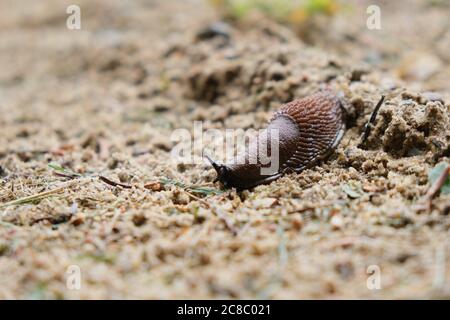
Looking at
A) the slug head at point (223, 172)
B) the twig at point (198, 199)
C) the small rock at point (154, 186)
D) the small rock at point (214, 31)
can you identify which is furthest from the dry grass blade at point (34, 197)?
the small rock at point (214, 31)

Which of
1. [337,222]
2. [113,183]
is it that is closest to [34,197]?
[113,183]

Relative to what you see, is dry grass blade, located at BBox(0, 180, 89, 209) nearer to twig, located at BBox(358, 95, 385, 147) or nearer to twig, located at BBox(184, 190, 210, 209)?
twig, located at BBox(184, 190, 210, 209)

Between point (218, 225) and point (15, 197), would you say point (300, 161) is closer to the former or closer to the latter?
point (218, 225)

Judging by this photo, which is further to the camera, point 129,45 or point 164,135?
point 129,45

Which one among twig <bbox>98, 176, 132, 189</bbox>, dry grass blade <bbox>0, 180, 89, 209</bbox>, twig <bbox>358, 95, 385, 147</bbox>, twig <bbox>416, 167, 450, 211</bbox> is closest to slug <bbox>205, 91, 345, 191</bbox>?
twig <bbox>358, 95, 385, 147</bbox>

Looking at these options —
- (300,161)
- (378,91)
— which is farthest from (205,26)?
(300,161)

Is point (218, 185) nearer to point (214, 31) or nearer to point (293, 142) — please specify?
point (293, 142)

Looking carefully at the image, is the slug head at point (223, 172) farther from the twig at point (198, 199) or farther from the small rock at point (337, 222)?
the small rock at point (337, 222)
